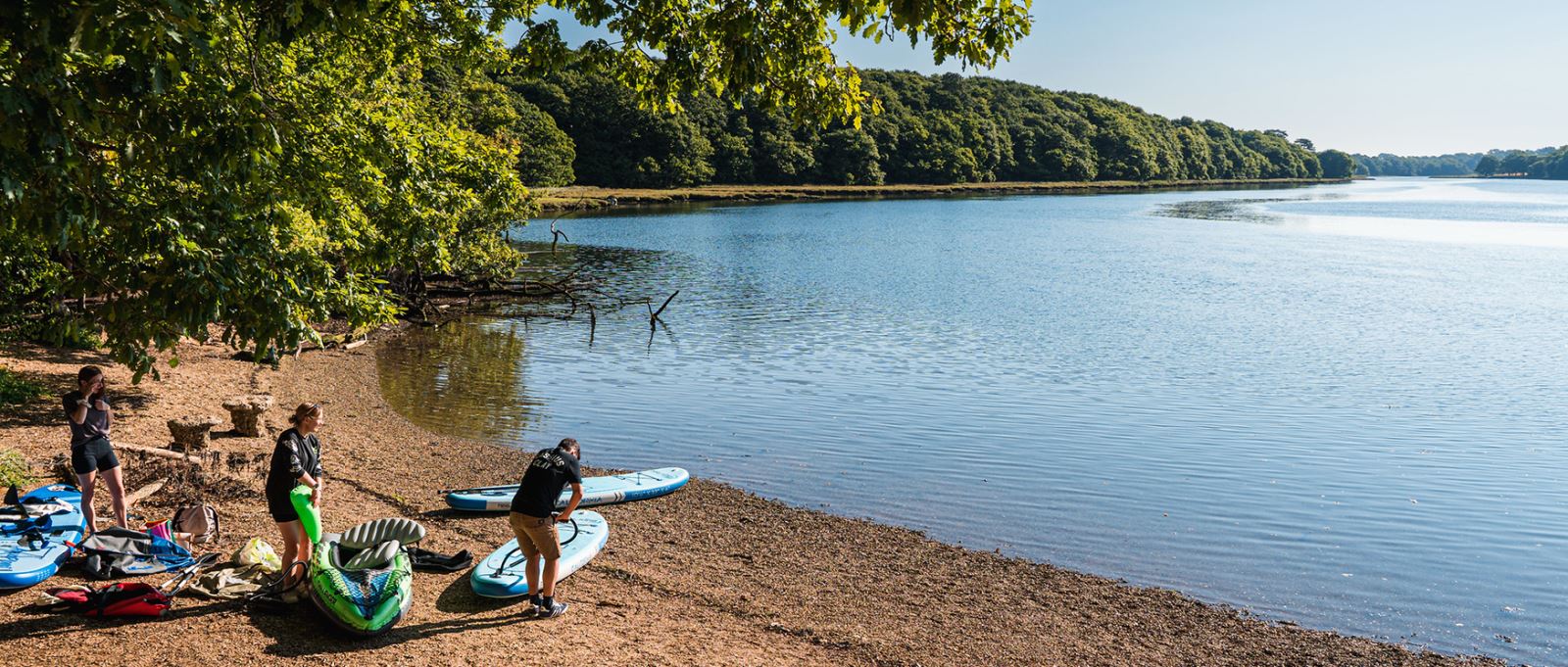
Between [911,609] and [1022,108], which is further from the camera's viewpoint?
[1022,108]

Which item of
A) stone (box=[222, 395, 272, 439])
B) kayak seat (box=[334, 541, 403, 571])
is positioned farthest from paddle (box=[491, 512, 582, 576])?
stone (box=[222, 395, 272, 439])

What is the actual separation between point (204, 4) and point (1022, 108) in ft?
585

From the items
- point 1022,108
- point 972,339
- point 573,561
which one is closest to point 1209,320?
point 972,339

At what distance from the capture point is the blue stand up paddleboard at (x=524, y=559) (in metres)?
10.7

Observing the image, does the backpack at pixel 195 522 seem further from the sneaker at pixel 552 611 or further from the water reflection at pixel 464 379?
the water reflection at pixel 464 379

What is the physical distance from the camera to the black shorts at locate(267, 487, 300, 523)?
388 inches

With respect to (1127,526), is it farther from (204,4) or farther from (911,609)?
(204,4)

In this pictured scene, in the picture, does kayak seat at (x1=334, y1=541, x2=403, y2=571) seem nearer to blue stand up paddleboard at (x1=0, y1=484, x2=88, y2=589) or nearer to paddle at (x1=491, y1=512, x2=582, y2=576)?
paddle at (x1=491, y1=512, x2=582, y2=576)

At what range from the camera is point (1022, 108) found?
17725 centimetres

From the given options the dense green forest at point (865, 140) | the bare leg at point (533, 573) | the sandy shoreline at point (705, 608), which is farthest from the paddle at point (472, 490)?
the dense green forest at point (865, 140)

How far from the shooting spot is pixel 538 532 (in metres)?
9.98

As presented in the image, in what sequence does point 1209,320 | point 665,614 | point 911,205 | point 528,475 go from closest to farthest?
1. point 528,475
2. point 665,614
3. point 1209,320
4. point 911,205

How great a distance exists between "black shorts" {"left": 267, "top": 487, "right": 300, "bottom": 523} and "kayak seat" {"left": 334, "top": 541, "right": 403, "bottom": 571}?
26.4 inches

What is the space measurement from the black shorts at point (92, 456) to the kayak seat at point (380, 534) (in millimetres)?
2680
